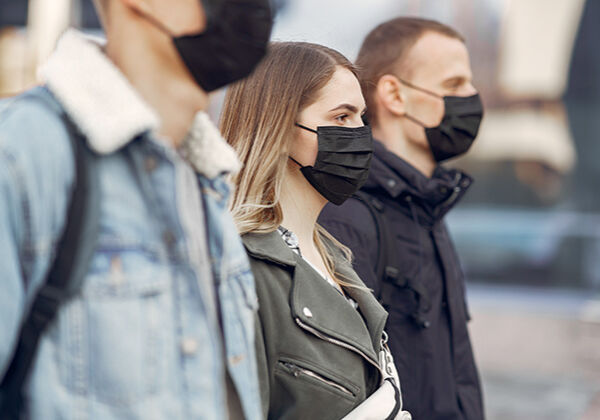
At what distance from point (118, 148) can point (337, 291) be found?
0.92 meters

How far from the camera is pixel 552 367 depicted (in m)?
7.38

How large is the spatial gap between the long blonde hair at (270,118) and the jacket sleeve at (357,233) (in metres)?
0.31

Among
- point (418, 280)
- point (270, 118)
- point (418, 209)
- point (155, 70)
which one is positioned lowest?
point (418, 280)

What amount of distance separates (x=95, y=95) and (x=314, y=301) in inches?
32.9

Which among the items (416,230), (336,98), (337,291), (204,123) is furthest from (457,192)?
(204,123)

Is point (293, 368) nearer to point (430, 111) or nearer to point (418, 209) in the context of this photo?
point (418, 209)

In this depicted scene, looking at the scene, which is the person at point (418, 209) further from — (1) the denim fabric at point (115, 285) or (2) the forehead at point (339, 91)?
(1) the denim fabric at point (115, 285)

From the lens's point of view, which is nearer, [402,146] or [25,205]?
[25,205]

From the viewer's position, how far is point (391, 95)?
3176 mm

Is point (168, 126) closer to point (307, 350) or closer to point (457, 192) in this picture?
point (307, 350)

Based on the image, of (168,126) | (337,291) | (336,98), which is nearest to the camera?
(168,126)

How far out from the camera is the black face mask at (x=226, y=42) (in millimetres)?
1435

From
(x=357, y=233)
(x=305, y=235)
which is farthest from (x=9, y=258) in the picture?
(x=357, y=233)

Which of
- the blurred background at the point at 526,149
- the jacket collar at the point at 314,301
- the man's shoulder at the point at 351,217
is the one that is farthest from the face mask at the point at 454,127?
the blurred background at the point at 526,149
